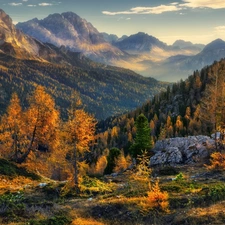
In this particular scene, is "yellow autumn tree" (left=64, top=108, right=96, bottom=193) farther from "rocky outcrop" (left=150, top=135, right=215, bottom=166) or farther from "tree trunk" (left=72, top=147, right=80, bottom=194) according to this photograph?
"rocky outcrop" (left=150, top=135, right=215, bottom=166)

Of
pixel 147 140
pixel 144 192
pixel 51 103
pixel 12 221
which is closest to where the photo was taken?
pixel 12 221

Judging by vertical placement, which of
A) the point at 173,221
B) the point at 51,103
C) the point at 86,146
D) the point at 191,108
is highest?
the point at 51,103

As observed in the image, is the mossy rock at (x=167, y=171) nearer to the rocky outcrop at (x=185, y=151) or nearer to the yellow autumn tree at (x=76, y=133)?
the rocky outcrop at (x=185, y=151)

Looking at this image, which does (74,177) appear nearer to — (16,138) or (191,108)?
(16,138)

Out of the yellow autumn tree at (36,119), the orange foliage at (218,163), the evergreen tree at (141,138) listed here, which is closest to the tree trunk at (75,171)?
the yellow autumn tree at (36,119)

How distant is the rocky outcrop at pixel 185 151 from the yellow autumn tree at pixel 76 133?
2381 centimetres

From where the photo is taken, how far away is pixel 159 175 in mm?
44812

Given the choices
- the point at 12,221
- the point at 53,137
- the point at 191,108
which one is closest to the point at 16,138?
the point at 53,137

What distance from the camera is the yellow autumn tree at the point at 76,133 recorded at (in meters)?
32.9

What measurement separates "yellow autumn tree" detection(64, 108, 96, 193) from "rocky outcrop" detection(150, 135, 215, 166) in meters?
23.8

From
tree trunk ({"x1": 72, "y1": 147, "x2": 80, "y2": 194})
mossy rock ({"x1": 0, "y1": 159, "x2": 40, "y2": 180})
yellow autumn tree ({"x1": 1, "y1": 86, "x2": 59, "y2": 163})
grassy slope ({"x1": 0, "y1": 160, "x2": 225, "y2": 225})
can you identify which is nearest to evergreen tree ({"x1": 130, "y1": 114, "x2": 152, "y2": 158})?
yellow autumn tree ({"x1": 1, "y1": 86, "x2": 59, "y2": 163})

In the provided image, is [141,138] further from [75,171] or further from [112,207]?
[112,207]

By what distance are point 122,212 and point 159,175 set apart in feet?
71.1

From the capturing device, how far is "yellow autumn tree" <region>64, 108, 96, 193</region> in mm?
32938
